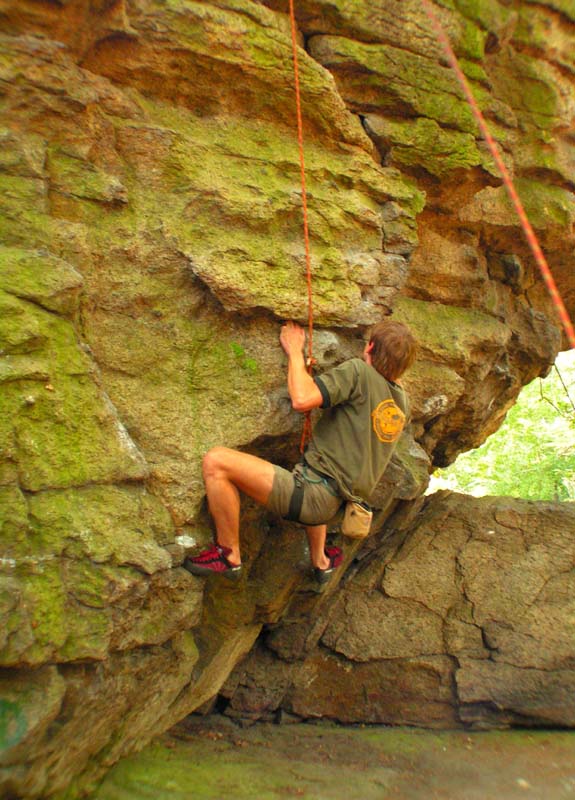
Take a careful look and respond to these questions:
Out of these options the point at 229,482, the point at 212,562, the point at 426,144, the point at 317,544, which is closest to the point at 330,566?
the point at 317,544

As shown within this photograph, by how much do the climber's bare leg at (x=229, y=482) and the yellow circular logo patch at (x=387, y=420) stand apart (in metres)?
0.70

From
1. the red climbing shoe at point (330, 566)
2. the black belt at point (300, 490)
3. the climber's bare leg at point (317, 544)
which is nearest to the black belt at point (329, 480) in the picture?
the black belt at point (300, 490)

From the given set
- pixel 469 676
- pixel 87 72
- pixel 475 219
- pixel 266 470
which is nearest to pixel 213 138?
pixel 87 72

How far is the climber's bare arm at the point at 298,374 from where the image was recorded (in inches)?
161

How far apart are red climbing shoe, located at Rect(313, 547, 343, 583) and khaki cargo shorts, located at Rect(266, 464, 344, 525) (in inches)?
30.1

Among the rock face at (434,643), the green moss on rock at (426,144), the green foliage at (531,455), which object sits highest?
the green moss on rock at (426,144)

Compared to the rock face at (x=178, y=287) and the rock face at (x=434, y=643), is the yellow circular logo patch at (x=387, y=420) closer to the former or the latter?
the rock face at (x=178, y=287)

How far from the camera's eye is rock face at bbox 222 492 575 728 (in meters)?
5.83

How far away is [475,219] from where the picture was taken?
6.07 meters

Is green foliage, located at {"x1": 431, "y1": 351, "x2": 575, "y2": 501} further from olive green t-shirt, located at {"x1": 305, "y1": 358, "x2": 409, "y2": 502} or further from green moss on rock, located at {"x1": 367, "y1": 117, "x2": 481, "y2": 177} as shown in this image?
olive green t-shirt, located at {"x1": 305, "y1": 358, "x2": 409, "y2": 502}

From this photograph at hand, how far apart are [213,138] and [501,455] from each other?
16.9 metres

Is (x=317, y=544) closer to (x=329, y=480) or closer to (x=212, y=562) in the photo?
(x=329, y=480)

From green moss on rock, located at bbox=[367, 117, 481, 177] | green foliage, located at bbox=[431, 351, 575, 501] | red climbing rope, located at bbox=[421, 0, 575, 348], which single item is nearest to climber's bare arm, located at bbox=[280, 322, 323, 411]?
red climbing rope, located at bbox=[421, 0, 575, 348]

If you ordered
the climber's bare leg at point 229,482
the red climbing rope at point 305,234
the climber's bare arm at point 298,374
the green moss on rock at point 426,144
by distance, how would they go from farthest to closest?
the green moss on rock at point 426,144 → the red climbing rope at point 305,234 → the climber's bare arm at point 298,374 → the climber's bare leg at point 229,482
